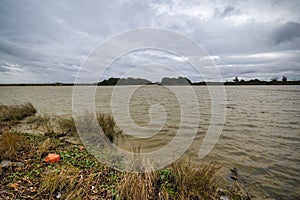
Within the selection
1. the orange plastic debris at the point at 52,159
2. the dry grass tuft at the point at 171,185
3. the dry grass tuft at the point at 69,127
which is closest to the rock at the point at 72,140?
the dry grass tuft at the point at 69,127

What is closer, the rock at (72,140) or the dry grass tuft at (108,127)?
the rock at (72,140)

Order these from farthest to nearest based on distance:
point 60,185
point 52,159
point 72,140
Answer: point 72,140, point 52,159, point 60,185

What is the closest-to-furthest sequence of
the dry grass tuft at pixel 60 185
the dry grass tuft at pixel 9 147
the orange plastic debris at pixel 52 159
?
the dry grass tuft at pixel 60 185 < the dry grass tuft at pixel 9 147 < the orange plastic debris at pixel 52 159

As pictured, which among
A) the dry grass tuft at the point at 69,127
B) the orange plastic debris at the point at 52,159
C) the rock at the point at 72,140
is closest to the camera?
the orange plastic debris at the point at 52,159

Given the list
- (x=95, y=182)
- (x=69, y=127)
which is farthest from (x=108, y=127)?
(x=95, y=182)

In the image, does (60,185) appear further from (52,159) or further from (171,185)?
(171,185)

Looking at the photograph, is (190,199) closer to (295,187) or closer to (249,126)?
(295,187)

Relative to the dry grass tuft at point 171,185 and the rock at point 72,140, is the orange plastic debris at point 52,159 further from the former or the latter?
the dry grass tuft at point 171,185

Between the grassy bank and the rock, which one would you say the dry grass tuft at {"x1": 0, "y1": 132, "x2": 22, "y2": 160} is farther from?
the rock

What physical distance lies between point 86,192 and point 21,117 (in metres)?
9.65

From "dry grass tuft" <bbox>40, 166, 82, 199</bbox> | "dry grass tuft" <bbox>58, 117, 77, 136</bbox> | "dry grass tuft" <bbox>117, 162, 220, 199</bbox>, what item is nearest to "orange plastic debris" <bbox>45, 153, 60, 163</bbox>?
"dry grass tuft" <bbox>40, 166, 82, 199</bbox>

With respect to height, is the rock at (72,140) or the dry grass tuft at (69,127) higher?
the dry grass tuft at (69,127)

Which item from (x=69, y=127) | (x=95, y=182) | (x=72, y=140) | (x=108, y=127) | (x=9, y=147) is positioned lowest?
(x=72, y=140)

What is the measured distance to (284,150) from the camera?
6.12m
